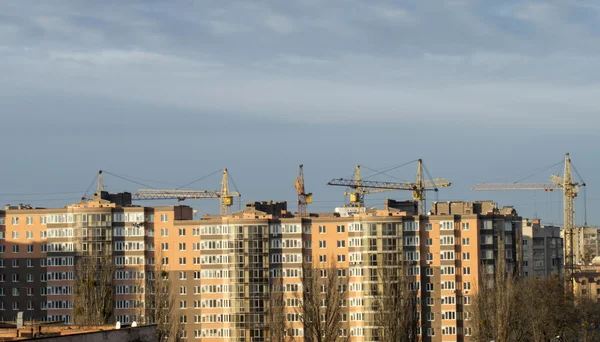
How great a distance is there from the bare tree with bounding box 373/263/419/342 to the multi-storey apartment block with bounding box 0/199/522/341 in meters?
3.14

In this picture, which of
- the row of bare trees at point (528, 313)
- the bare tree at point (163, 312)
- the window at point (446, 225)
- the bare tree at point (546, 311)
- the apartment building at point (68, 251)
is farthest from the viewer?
the apartment building at point (68, 251)

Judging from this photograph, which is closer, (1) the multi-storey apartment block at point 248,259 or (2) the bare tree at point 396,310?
(2) the bare tree at point 396,310

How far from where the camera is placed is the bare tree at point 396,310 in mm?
121312

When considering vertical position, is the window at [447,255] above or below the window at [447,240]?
below

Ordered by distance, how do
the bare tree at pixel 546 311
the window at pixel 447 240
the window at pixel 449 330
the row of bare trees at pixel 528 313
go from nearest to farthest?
the row of bare trees at pixel 528 313
the bare tree at pixel 546 311
the window at pixel 449 330
the window at pixel 447 240

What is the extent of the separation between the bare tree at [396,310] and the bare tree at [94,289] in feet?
92.6

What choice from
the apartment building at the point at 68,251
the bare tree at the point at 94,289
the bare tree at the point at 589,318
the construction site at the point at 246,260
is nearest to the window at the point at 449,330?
the construction site at the point at 246,260

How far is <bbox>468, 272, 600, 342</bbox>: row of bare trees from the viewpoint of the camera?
122m

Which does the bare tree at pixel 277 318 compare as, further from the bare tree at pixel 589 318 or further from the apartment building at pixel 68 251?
the bare tree at pixel 589 318

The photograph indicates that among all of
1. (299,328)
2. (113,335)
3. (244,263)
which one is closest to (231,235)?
(244,263)

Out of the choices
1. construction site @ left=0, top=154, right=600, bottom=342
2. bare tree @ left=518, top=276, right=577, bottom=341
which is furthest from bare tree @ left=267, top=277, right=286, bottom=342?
bare tree @ left=518, top=276, right=577, bottom=341

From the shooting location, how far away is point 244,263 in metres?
139

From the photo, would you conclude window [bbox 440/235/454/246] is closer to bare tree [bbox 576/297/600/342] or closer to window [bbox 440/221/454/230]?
window [bbox 440/221/454/230]

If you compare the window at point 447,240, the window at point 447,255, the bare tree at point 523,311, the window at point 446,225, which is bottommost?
the bare tree at point 523,311
